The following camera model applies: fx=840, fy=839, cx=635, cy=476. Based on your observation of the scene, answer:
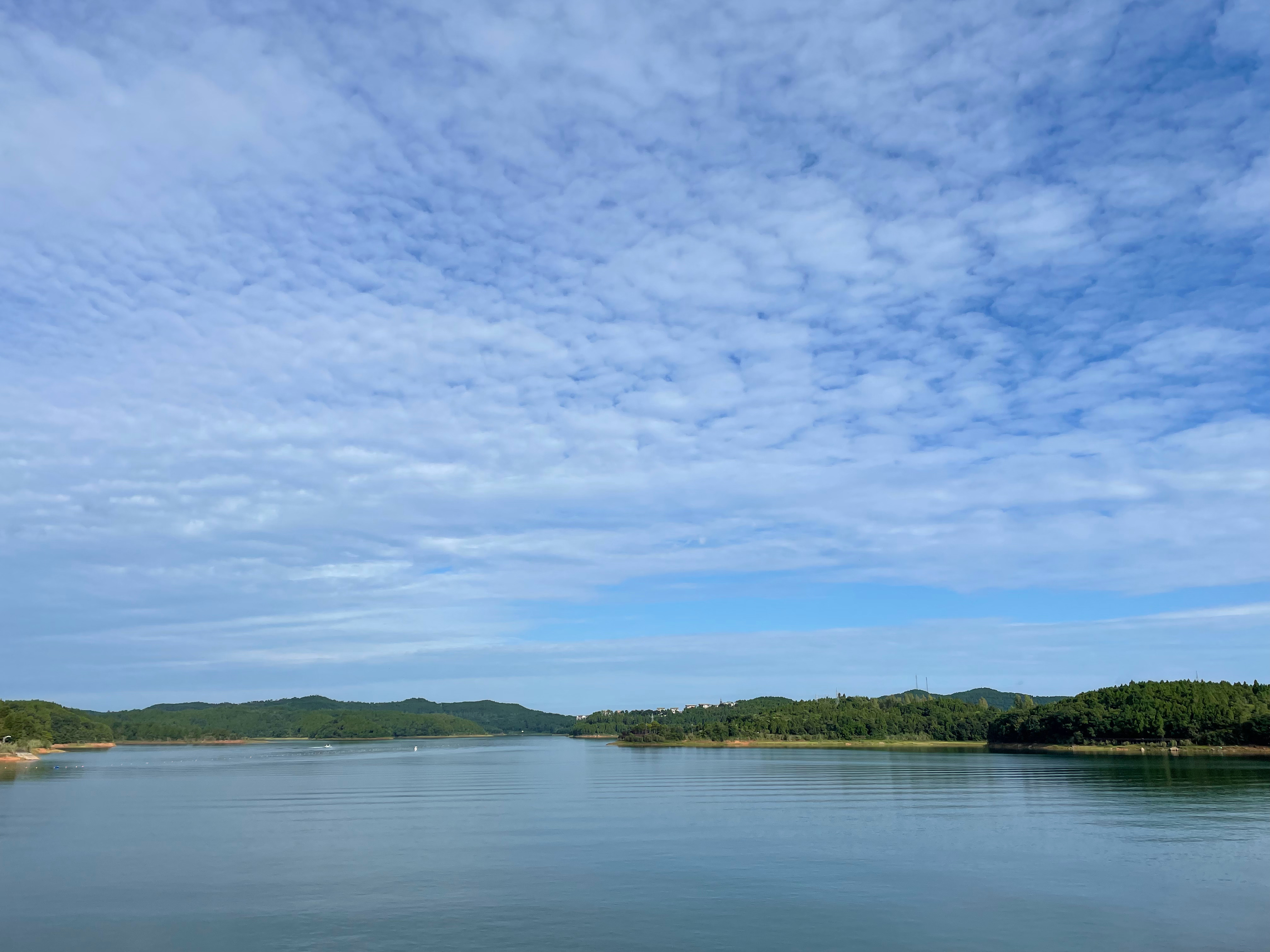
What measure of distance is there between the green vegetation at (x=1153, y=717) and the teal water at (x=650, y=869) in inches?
2463

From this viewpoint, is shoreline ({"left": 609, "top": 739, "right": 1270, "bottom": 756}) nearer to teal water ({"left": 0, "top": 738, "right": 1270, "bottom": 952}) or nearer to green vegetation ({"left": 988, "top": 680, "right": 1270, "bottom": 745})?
green vegetation ({"left": 988, "top": 680, "right": 1270, "bottom": 745})

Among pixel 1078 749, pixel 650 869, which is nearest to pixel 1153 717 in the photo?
pixel 1078 749

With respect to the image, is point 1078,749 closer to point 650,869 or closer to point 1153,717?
point 1153,717

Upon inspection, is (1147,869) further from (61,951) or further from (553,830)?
(61,951)

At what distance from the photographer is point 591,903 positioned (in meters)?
27.9

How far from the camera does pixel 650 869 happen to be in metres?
34.2

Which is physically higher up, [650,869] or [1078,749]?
[650,869]

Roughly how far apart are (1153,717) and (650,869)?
130 meters

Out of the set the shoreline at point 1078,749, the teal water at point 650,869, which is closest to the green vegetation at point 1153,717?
the shoreline at point 1078,749

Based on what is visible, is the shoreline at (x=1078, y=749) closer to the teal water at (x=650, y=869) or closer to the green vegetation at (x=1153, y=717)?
the green vegetation at (x=1153, y=717)

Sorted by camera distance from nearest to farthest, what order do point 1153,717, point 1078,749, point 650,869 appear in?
point 650,869
point 1153,717
point 1078,749

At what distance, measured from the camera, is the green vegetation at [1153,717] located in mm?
124250

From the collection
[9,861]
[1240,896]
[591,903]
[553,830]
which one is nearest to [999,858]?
[1240,896]

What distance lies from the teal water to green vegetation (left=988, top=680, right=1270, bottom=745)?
6255cm
